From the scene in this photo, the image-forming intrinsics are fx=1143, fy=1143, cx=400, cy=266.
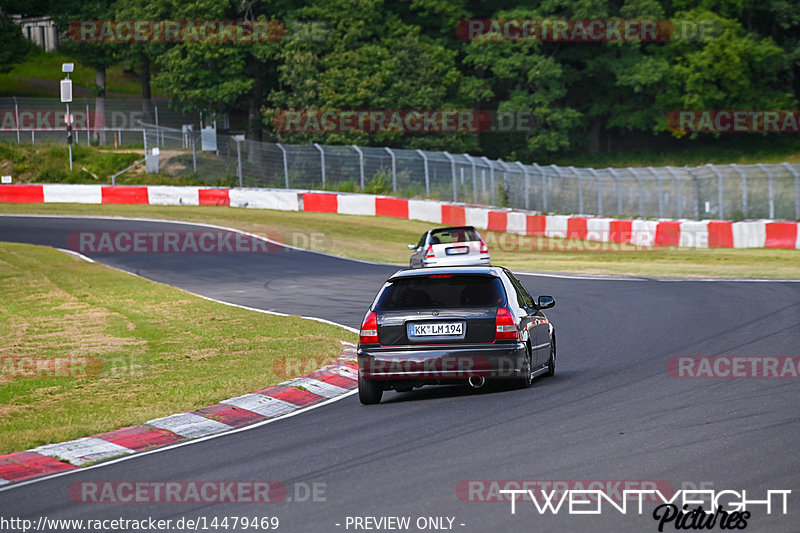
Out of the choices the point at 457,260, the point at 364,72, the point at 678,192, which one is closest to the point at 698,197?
the point at 678,192

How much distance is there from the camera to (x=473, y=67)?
69500 millimetres

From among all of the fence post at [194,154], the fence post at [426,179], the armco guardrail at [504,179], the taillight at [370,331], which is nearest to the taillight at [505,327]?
the taillight at [370,331]

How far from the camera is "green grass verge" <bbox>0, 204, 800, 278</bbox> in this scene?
27.3 metres

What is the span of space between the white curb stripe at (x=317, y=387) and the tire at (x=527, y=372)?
6.60ft

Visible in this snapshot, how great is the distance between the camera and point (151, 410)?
34.9 ft

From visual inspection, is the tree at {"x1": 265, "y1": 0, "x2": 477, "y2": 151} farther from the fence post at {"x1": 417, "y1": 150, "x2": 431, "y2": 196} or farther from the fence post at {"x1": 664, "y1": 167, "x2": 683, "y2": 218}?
the fence post at {"x1": 664, "y1": 167, "x2": 683, "y2": 218}

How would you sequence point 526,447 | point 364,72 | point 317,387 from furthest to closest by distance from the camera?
point 364,72 → point 317,387 → point 526,447

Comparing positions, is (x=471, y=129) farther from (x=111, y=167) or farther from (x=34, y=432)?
(x=34, y=432)

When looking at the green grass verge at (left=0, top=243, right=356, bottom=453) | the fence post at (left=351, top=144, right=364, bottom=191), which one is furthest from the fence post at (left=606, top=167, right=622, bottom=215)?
the green grass verge at (left=0, top=243, right=356, bottom=453)

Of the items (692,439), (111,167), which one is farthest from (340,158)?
(692,439)

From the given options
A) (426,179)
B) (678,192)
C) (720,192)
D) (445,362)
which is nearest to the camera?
(445,362)

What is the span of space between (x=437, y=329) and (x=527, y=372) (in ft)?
3.44

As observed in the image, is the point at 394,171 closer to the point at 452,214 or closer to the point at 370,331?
the point at 452,214

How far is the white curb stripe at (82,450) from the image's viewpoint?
8.81m
